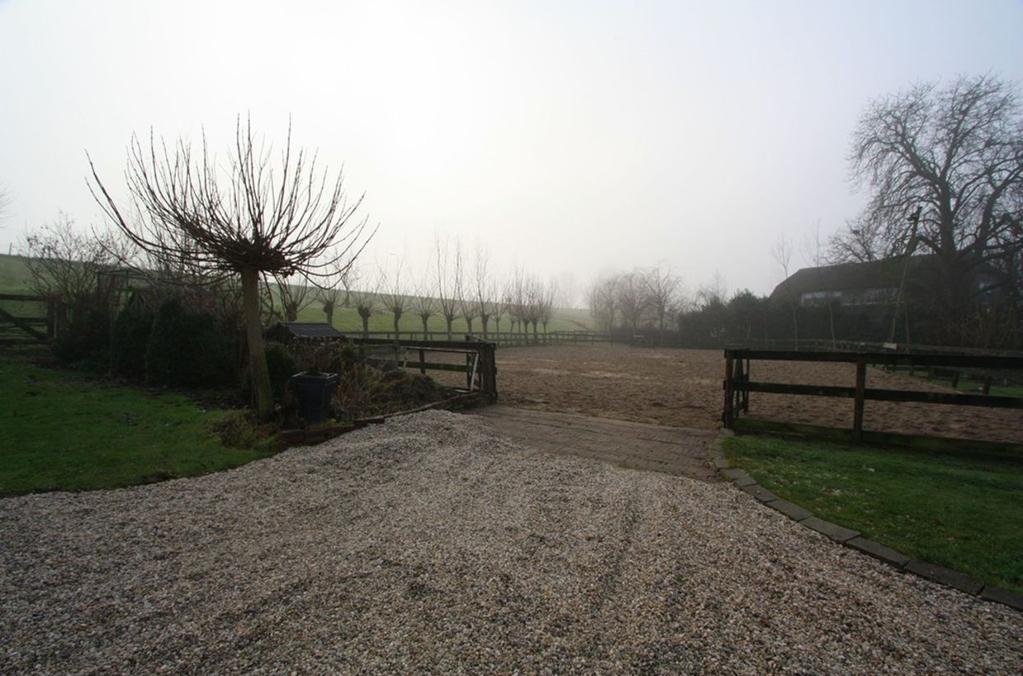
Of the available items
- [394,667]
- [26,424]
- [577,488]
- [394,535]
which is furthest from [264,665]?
[26,424]

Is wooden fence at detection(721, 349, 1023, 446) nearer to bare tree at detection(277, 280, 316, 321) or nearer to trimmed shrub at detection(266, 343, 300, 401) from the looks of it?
trimmed shrub at detection(266, 343, 300, 401)

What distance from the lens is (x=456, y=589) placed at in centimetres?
268

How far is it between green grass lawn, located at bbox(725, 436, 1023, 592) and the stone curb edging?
9 centimetres

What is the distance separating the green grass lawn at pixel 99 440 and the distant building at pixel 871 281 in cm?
2724

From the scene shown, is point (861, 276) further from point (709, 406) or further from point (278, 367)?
point (278, 367)

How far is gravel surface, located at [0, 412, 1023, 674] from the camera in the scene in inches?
85.4

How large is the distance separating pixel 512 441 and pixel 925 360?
17.5ft

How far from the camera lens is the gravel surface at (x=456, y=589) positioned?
217 centimetres

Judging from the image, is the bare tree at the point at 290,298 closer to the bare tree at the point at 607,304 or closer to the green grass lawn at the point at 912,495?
the green grass lawn at the point at 912,495

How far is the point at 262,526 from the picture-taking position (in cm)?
355

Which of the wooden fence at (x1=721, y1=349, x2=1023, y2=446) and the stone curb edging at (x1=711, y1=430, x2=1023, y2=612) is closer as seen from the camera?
the stone curb edging at (x1=711, y1=430, x2=1023, y2=612)

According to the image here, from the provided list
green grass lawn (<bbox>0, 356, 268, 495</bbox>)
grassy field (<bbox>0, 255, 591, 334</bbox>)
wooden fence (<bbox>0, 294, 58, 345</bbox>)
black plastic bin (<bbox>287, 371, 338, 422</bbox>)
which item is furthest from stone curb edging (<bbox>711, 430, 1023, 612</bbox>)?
grassy field (<bbox>0, 255, 591, 334</bbox>)

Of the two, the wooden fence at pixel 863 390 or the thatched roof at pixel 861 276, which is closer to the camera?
the wooden fence at pixel 863 390

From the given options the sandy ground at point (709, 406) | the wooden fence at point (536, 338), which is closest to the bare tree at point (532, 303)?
the wooden fence at point (536, 338)
